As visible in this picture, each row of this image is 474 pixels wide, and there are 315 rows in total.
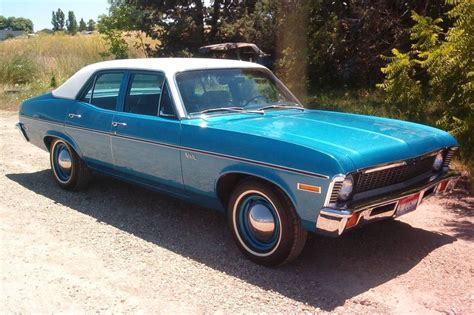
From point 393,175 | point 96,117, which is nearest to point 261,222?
point 393,175

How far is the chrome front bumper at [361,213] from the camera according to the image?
135 inches

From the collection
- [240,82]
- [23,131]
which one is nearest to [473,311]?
[240,82]

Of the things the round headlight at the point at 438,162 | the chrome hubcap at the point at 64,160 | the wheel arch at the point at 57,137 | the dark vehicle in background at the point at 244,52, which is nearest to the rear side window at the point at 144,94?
the wheel arch at the point at 57,137

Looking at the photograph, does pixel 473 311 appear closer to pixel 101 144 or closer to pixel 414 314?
pixel 414 314

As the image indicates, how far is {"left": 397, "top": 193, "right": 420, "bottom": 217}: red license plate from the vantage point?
3.84 meters

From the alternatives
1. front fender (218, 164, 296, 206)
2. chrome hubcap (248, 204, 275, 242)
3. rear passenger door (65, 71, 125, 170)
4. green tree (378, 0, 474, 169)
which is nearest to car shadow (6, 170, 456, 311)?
chrome hubcap (248, 204, 275, 242)

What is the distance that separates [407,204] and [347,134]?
2.35ft

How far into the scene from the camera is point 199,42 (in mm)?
18812

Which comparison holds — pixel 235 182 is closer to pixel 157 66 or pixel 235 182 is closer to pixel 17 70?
pixel 157 66

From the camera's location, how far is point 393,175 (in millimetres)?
3863

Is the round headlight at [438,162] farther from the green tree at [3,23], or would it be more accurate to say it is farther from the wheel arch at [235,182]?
the green tree at [3,23]

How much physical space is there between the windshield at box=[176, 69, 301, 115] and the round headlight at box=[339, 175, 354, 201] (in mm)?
1531

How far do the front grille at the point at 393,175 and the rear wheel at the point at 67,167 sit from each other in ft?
11.6

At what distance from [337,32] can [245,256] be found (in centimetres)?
951
